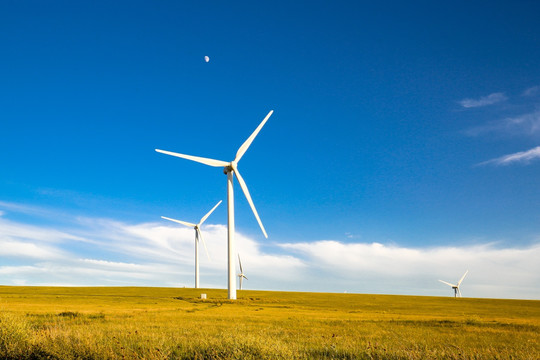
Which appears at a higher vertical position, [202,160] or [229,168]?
[202,160]

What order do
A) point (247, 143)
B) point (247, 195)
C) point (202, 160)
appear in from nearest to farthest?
1. point (247, 195)
2. point (202, 160)
3. point (247, 143)

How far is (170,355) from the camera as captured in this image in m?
15.2

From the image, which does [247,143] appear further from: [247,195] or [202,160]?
[247,195]

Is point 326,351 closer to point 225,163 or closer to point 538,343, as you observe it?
point 538,343

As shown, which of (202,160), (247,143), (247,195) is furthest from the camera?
(247,143)

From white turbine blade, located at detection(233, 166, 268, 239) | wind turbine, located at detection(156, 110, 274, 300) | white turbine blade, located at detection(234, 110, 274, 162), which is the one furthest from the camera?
white turbine blade, located at detection(234, 110, 274, 162)

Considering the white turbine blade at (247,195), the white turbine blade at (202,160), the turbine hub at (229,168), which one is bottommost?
the white turbine blade at (247,195)

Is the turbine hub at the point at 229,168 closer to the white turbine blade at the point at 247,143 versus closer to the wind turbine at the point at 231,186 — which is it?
the wind turbine at the point at 231,186

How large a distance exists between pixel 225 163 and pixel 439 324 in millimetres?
46840

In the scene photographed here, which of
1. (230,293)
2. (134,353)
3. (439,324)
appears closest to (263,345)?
(134,353)

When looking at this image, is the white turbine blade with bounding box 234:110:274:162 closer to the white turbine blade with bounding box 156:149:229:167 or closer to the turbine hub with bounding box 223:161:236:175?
the turbine hub with bounding box 223:161:236:175

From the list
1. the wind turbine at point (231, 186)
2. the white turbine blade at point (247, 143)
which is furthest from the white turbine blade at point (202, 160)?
the white turbine blade at point (247, 143)

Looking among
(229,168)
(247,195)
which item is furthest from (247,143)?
(247,195)

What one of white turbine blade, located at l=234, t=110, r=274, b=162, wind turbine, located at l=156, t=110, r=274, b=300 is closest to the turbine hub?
wind turbine, located at l=156, t=110, r=274, b=300
